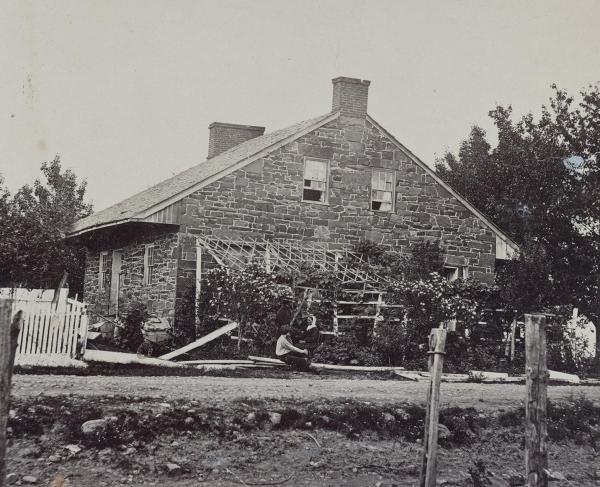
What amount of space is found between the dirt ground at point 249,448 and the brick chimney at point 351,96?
1298 cm

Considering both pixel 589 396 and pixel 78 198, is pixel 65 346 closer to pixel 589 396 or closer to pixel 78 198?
pixel 589 396

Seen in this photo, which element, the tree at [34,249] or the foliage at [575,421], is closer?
the foliage at [575,421]

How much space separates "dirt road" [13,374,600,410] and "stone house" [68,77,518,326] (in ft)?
23.2

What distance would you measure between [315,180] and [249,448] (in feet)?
44.3

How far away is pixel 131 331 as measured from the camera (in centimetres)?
1681

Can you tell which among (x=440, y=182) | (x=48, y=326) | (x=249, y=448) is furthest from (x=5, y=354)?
(x=440, y=182)

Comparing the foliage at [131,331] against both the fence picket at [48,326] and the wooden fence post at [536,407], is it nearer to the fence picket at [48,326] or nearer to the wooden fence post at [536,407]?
the fence picket at [48,326]

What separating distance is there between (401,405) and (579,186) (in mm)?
15140

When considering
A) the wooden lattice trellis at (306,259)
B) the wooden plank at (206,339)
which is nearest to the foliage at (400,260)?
the wooden lattice trellis at (306,259)

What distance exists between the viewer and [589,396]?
12922 millimetres

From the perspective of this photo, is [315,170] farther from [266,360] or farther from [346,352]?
[266,360]

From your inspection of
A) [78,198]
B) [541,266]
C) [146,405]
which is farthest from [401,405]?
[78,198]

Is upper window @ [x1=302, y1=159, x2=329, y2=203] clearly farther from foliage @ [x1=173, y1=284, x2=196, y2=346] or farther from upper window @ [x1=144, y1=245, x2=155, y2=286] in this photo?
foliage @ [x1=173, y1=284, x2=196, y2=346]

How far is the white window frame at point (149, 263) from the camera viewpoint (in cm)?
2036
